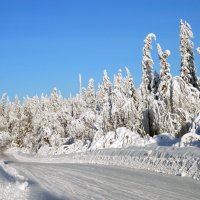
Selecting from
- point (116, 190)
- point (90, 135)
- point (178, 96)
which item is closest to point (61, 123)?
point (90, 135)

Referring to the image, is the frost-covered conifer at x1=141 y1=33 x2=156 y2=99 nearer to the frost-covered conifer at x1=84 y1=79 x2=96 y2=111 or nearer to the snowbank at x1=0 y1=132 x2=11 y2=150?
the frost-covered conifer at x1=84 y1=79 x2=96 y2=111

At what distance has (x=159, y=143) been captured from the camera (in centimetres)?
2169

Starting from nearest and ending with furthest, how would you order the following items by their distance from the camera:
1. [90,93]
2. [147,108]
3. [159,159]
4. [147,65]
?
[159,159] → [147,108] → [147,65] → [90,93]

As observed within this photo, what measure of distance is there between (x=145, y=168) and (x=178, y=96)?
11262 mm

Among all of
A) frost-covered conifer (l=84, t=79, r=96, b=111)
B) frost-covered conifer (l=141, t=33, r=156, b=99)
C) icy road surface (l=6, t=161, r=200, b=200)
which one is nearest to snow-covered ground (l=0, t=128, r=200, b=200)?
icy road surface (l=6, t=161, r=200, b=200)

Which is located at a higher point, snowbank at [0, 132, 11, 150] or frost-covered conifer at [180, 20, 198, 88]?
frost-covered conifer at [180, 20, 198, 88]

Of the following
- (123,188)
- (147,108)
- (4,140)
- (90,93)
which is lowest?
(123,188)

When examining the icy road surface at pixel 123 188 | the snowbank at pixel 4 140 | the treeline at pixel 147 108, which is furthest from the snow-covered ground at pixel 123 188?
the snowbank at pixel 4 140

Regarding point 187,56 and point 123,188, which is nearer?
point 123,188

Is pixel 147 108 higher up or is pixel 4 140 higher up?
pixel 147 108

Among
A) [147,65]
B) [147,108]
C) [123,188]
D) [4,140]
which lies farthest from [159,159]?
[4,140]

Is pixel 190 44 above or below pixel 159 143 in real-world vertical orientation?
above

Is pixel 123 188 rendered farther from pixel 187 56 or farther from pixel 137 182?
pixel 187 56

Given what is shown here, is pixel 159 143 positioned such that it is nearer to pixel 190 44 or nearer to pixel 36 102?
pixel 190 44
